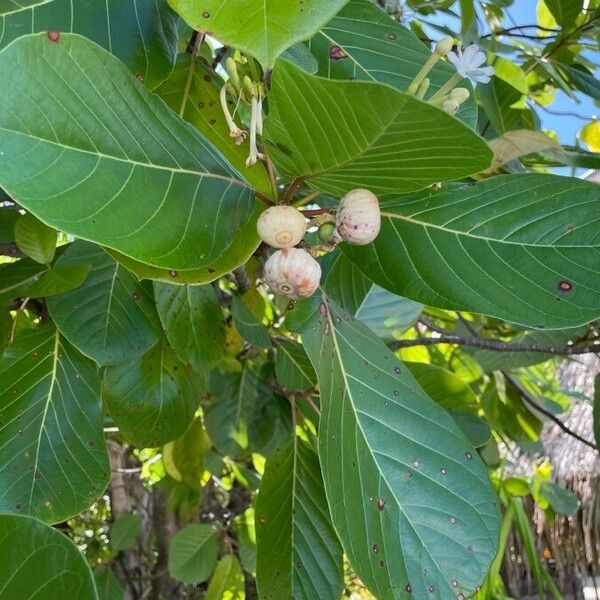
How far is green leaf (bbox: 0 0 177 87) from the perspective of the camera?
1.87ft

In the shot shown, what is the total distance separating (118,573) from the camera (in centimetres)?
268

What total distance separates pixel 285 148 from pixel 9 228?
0.66m

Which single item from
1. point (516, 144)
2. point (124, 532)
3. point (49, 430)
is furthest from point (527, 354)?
point (124, 532)

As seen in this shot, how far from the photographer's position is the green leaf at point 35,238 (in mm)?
882

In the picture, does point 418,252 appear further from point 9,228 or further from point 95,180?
point 9,228

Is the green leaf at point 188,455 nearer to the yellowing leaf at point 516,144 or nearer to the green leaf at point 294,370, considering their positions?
the green leaf at point 294,370

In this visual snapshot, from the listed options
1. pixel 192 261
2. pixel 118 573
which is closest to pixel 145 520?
pixel 118 573

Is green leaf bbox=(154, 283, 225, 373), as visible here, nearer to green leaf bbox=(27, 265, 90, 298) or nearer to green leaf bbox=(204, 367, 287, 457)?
green leaf bbox=(27, 265, 90, 298)

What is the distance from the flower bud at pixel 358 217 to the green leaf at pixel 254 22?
0.52 ft

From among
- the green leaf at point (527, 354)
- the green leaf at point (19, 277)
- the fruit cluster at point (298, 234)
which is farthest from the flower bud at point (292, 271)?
the green leaf at point (527, 354)

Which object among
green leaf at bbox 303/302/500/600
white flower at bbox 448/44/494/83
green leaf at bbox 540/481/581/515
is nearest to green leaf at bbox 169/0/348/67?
white flower at bbox 448/44/494/83

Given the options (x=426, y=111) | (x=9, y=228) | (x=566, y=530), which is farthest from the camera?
(x=566, y=530)

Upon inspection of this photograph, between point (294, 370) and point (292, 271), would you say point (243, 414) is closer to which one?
point (294, 370)

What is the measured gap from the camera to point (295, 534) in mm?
990
